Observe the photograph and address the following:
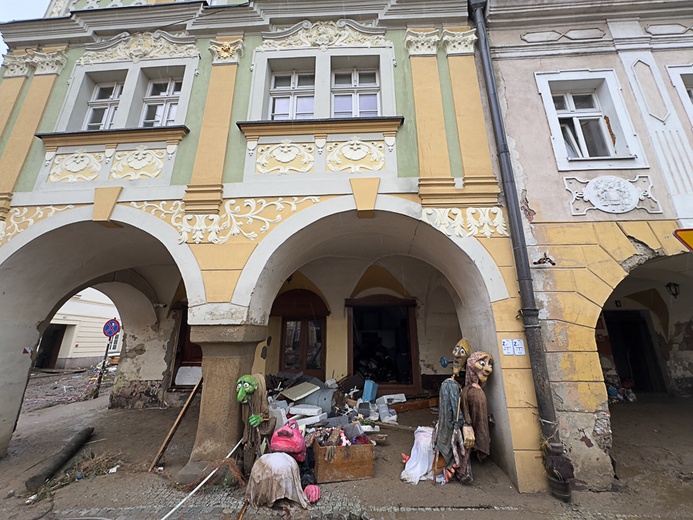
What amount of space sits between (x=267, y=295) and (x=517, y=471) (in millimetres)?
3845

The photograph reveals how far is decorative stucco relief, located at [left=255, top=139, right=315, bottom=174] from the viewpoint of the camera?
4637 millimetres

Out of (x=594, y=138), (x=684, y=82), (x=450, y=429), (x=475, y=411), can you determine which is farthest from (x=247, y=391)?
(x=684, y=82)

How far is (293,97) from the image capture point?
5.41m

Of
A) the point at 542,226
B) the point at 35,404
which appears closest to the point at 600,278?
the point at 542,226

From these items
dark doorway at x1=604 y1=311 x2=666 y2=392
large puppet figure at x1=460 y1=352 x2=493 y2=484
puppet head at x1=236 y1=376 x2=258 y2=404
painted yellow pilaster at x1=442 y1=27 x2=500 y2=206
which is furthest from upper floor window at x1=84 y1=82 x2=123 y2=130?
dark doorway at x1=604 y1=311 x2=666 y2=392

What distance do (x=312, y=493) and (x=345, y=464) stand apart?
0.55m

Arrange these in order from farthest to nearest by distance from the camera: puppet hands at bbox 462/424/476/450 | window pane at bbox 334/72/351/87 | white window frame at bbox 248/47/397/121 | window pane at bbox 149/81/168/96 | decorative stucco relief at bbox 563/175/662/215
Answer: window pane at bbox 149/81/168/96 < window pane at bbox 334/72/351/87 < white window frame at bbox 248/47/397/121 < decorative stucco relief at bbox 563/175/662/215 < puppet hands at bbox 462/424/476/450

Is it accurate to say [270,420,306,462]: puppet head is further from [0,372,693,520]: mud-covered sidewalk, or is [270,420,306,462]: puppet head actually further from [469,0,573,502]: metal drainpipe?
[469,0,573,502]: metal drainpipe

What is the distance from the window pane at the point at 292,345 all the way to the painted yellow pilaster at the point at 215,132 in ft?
14.0

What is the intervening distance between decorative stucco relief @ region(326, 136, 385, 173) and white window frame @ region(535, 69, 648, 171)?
262cm

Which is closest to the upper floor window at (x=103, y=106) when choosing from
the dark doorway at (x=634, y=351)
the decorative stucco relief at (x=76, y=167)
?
the decorative stucco relief at (x=76, y=167)

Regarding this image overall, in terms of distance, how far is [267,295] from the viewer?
15.3 feet

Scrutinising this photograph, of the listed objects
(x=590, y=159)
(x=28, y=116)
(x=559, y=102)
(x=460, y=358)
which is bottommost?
(x=460, y=358)

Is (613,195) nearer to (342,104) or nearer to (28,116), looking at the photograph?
(342,104)
